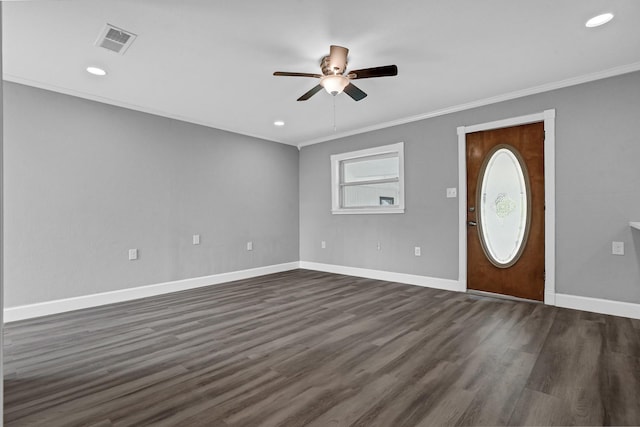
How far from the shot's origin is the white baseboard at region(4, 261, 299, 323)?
3.31 m

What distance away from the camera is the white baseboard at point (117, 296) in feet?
10.9

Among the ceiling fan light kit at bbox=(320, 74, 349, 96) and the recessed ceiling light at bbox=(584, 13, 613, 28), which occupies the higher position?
the recessed ceiling light at bbox=(584, 13, 613, 28)

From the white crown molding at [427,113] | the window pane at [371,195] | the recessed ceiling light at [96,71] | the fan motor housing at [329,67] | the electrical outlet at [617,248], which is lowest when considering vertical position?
the electrical outlet at [617,248]

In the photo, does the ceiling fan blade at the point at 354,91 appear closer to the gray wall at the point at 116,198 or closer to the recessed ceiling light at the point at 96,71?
the recessed ceiling light at the point at 96,71

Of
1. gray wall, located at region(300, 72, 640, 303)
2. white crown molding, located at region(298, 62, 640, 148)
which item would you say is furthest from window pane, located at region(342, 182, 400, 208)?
white crown molding, located at region(298, 62, 640, 148)

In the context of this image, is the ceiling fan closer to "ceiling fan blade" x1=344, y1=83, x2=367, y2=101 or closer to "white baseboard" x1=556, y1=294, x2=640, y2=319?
"ceiling fan blade" x1=344, y1=83, x2=367, y2=101

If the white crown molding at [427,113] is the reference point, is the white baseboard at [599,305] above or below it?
below

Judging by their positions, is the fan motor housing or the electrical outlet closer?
the fan motor housing

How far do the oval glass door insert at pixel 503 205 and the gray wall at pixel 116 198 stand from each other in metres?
3.51

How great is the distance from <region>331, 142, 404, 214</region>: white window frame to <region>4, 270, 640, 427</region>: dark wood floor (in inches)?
71.1

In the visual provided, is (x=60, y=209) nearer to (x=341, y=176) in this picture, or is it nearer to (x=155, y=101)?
(x=155, y=101)

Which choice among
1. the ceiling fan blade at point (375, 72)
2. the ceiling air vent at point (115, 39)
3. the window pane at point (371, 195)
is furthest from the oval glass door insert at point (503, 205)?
the ceiling air vent at point (115, 39)

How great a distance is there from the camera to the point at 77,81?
3.36 meters

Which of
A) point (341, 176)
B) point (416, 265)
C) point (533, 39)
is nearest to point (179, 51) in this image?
point (533, 39)
